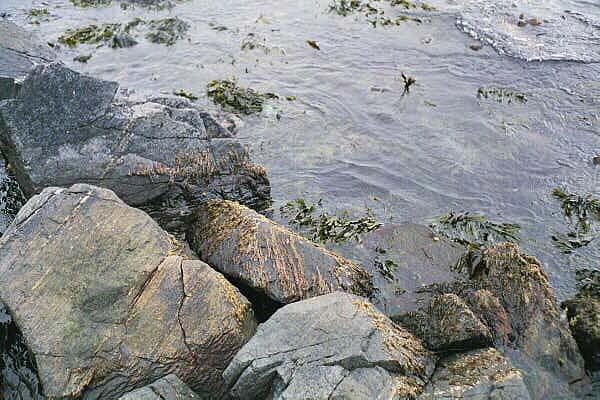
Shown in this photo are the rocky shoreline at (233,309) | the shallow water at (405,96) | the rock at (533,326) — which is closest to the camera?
the rocky shoreline at (233,309)

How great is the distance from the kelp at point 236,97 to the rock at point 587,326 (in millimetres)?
6591

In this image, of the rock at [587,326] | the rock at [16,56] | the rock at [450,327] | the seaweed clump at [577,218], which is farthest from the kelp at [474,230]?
the rock at [16,56]

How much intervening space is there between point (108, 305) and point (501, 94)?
29.3ft

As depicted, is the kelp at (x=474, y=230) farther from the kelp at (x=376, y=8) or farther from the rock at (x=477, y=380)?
the kelp at (x=376, y=8)

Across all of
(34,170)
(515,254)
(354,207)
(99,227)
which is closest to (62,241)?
(99,227)

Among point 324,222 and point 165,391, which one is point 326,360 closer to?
point 165,391

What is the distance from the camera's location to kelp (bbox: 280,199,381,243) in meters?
7.29

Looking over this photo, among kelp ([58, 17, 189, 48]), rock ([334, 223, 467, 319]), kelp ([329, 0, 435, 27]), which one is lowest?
rock ([334, 223, 467, 319])

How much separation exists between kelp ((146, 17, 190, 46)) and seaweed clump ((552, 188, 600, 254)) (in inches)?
380

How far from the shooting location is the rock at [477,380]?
440 cm

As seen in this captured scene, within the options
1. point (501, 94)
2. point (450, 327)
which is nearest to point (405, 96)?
point (501, 94)

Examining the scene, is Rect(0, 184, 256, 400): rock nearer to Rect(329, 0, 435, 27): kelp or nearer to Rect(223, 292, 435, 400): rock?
Rect(223, 292, 435, 400): rock

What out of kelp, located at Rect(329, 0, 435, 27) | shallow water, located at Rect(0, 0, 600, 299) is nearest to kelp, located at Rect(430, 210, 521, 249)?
shallow water, located at Rect(0, 0, 600, 299)

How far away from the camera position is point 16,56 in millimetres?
10398
